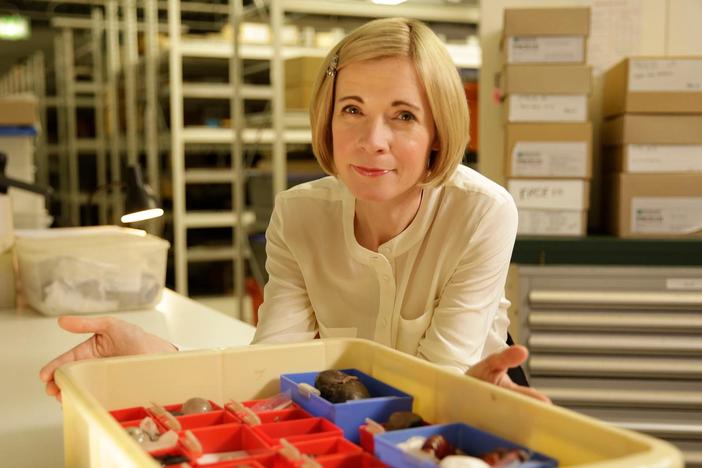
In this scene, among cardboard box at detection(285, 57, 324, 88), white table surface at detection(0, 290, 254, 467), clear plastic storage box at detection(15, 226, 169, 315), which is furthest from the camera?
cardboard box at detection(285, 57, 324, 88)

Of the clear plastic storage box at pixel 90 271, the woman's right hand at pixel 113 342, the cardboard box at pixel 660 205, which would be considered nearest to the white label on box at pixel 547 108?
the cardboard box at pixel 660 205

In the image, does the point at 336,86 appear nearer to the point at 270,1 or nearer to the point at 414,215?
the point at 414,215

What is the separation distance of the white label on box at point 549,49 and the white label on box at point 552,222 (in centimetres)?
53

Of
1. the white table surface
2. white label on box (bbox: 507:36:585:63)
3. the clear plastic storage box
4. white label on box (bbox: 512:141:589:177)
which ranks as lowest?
the white table surface

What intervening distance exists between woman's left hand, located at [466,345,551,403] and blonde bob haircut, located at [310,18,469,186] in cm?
56

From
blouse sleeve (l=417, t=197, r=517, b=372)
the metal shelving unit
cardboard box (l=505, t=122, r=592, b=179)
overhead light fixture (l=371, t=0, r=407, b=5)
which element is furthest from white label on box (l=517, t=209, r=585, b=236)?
the metal shelving unit

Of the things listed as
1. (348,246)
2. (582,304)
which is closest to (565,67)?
(582,304)

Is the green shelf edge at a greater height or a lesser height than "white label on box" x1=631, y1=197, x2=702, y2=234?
lesser

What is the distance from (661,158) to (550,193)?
385 mm

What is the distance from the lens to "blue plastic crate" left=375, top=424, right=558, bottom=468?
64cm

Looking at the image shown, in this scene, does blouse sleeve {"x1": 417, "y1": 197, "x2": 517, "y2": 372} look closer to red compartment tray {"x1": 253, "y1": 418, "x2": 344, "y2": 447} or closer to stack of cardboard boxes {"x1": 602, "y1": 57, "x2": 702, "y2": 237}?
red compartment tray {"x1": 253, "y1": 418, "x2": 344, "y2": 447}

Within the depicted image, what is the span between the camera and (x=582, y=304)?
2.47 m

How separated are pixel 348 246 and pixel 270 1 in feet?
8.69

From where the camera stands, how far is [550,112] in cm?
261
